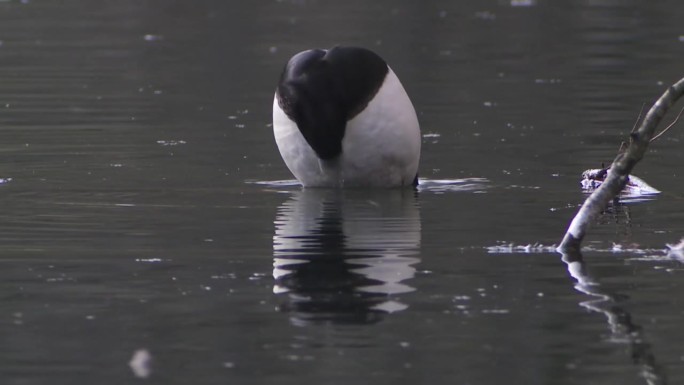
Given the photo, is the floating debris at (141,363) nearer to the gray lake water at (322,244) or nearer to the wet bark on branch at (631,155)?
the gray lake water at (322,244)

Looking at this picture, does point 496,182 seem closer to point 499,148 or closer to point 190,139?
point 499,148

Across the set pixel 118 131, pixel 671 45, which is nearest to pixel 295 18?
pixel 671 45

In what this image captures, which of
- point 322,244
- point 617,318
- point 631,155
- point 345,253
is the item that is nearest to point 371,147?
point 322,244

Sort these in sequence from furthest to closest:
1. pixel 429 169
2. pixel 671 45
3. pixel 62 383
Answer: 1. pixel 671 45
2. pixel 429 169
3. pixel 62 383

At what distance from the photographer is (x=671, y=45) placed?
1973 cm

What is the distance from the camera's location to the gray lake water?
529 centimetres

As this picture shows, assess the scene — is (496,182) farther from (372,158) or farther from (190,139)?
(190,139)

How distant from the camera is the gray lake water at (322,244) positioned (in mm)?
5285

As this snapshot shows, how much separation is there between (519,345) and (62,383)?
1.57 meters

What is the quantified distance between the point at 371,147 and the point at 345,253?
194cm

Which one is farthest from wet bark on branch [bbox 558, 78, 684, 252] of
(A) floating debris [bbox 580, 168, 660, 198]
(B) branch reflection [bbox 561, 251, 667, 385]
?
(A) floating debris [bbox 580, 168, 660, 198]

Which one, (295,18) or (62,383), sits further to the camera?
(295,18)

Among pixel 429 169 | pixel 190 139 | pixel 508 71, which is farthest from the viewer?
pixel 508 71

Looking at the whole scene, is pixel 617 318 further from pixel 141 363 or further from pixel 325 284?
pixel 141 363
